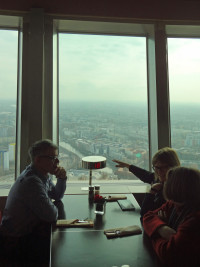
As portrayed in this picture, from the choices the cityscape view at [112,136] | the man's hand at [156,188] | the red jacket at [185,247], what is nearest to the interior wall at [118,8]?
the cityscape view at [112,136]

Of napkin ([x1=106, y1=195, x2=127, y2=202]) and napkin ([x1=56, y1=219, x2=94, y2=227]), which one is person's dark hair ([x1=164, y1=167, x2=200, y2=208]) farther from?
napkin ([x1=106, y1=195, x2=127, y2=202])

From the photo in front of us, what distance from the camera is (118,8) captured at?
298 centimetres

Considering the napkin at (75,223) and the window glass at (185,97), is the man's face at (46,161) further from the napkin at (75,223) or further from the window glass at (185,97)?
the window glass at (185,97)

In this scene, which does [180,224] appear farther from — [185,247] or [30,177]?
[30,177]

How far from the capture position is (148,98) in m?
3.31

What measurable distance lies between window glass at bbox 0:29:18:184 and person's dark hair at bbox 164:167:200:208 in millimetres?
2369

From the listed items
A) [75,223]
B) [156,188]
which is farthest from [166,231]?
[75,223]

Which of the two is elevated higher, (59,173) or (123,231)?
(59,173)

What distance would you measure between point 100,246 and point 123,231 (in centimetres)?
22

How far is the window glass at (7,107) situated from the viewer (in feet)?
9.79

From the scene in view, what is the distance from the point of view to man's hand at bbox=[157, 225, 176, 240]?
122 centimetres

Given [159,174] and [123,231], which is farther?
[159,174]

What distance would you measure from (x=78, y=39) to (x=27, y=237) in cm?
267

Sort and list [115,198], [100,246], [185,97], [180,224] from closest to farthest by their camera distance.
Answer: [180,224], [100,246], [115,198], [185,97]
